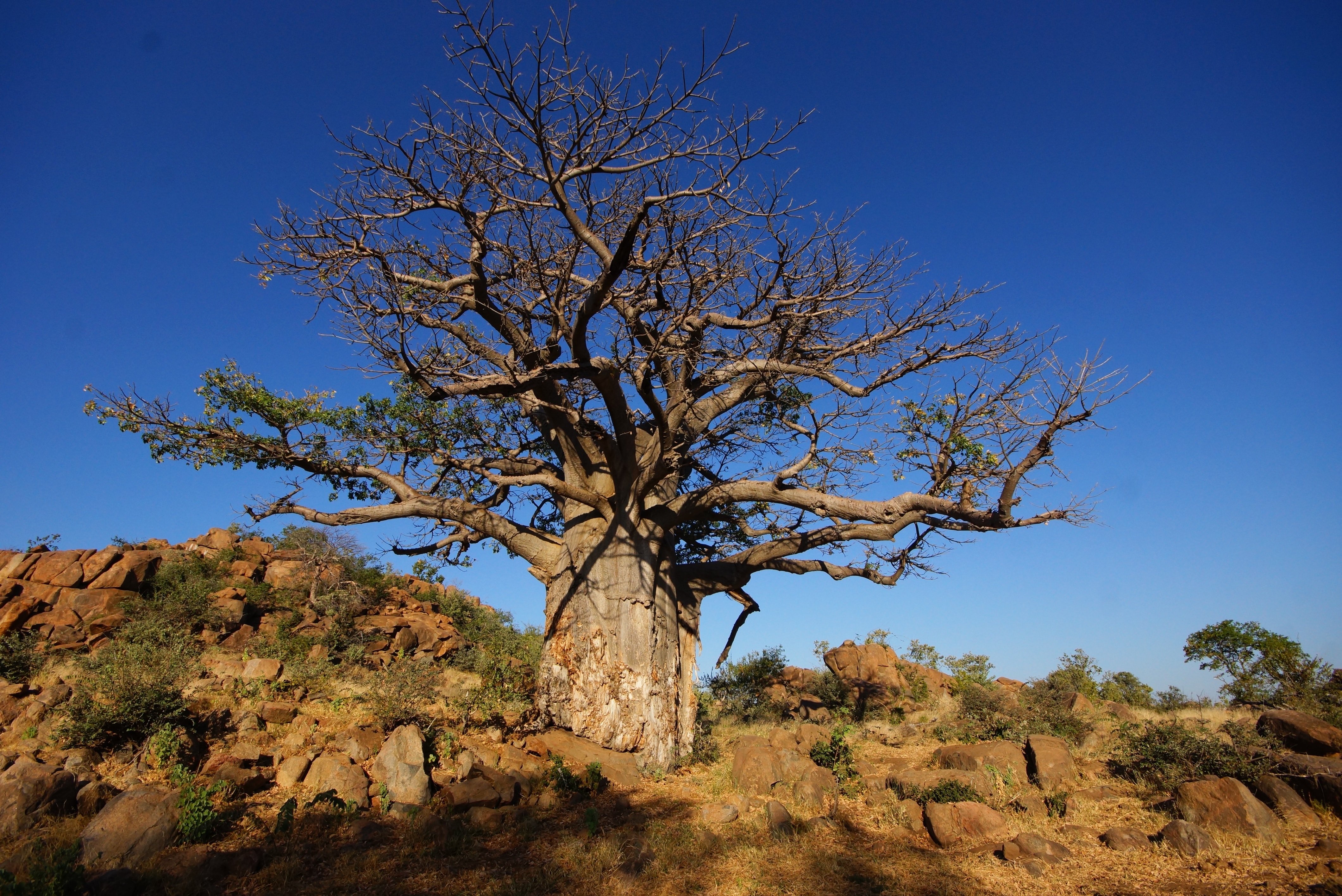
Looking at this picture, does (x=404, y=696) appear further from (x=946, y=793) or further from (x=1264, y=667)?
(x=1264, y=667)

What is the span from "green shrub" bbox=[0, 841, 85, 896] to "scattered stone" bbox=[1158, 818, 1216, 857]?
7.17 metres

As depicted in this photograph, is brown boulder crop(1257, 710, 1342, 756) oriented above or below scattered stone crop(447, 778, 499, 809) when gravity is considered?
above

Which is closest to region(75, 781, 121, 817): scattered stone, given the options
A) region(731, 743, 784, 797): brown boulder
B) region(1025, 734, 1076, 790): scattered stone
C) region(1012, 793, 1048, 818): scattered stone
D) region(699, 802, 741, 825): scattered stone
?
region(699, 802, 741, 825): scattered stone

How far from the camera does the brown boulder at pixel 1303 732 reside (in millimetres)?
6562

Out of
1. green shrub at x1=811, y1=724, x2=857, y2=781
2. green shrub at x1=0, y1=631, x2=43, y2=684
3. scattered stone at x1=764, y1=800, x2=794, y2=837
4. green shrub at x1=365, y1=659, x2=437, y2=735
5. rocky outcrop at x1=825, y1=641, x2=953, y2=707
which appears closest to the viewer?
scattered stone at x1=764, y1=800, x2=794, y2=837

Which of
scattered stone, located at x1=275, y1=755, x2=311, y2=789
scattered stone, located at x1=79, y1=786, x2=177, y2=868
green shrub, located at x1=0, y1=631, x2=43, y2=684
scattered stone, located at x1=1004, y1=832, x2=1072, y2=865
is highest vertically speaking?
green shrub, located at x1=0, y1=631, x2=43, y2=684

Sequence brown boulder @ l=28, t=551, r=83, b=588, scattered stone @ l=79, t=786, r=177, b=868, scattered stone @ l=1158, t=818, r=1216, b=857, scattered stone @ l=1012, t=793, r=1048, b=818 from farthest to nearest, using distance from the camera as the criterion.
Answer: brown boulder @ l=28, t=551, r=83, b=588 → scattered stone @ l=1012, t=793, r=1048, b=818 → scattered stone @ l=1158, t=818, r=1216, b=857 → scattered stone @ l=79, t=786, r=177, b=868

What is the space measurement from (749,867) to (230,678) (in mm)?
6412

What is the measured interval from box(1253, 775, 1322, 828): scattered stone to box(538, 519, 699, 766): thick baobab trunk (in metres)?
5.39

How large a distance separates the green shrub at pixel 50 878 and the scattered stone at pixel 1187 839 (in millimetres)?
7171

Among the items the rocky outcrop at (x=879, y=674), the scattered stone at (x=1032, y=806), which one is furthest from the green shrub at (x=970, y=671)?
the scattered stone at (x=1032, y=806)

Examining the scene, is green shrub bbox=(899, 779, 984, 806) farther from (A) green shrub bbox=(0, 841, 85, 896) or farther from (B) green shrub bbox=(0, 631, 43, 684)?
(B) green shrub bbox=(0, 631, 43, 684)

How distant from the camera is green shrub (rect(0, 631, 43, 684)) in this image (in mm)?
8359

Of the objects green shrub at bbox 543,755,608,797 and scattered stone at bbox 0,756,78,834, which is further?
green shrub at bbox 543,755,608,797
